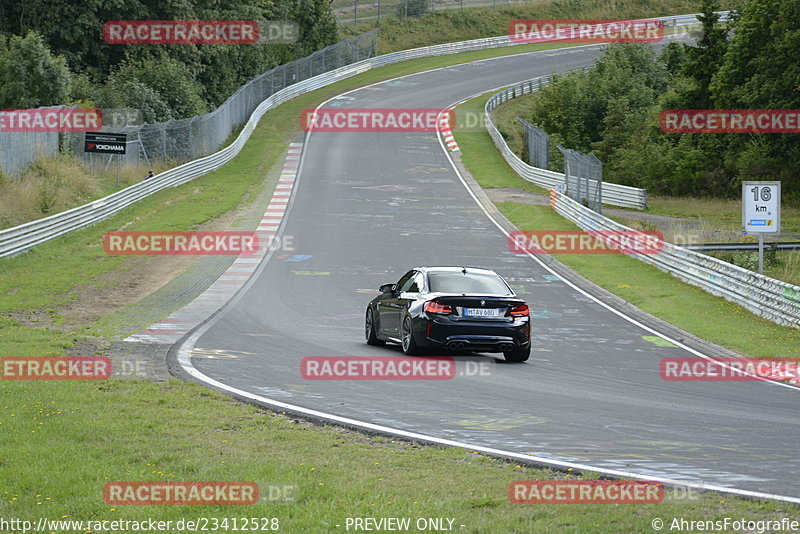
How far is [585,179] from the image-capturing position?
Result: 3600 centimetres

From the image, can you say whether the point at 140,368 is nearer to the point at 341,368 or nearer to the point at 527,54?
the point at 341,368

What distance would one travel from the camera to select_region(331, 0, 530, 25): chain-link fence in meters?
91.4

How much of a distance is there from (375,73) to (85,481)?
238 feet

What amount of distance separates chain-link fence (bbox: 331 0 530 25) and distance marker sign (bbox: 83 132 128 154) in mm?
53845

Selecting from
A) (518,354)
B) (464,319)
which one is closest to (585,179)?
(518,354)
